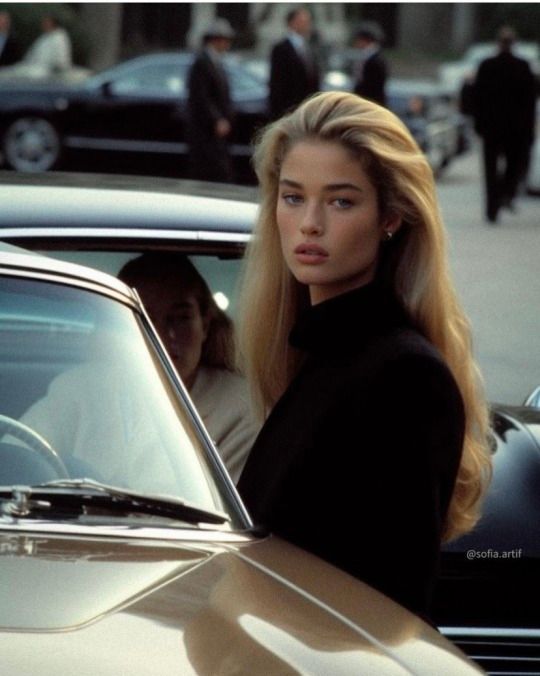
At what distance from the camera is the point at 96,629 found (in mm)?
2455

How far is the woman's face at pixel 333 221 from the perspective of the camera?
336cm

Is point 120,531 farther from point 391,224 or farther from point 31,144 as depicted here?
point 31,144

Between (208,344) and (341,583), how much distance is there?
1986 millimetres

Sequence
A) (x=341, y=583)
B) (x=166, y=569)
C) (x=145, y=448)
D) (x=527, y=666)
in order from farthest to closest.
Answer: (x=527, y=666), (x=145, y=448), (x=341, y=583), (x=166, y=569)

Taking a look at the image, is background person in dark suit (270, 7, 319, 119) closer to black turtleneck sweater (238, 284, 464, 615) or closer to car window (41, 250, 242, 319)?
car window (41, 250, 242, 319)

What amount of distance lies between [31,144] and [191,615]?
20248 mm

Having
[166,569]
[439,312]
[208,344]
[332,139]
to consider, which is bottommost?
[208,344]

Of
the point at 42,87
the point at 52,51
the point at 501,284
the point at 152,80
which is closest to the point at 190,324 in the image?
the point at 501,284

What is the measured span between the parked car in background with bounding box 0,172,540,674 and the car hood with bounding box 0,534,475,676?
1.28 m

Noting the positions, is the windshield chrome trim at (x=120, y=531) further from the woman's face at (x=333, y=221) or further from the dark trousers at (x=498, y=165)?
the dark trousers at (x=498, y=165)

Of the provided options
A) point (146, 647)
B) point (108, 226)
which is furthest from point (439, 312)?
point (108, 226)

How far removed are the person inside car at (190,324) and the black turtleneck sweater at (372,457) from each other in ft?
4.48

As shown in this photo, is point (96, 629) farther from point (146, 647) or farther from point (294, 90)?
point (294, 90)

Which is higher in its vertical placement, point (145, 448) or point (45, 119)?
point (145, 448)
